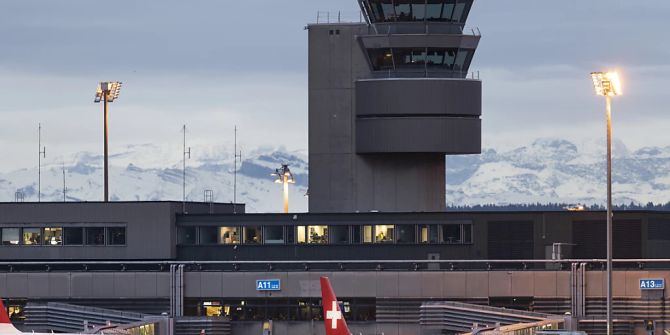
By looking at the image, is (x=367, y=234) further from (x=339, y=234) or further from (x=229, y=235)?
(x=229, y=235)

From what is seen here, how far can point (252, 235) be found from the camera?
415 feet

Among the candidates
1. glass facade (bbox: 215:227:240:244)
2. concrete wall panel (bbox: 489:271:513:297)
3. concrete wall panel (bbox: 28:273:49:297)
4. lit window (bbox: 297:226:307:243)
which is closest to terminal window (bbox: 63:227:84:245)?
concrete wall panel (bbox: 28:273:49:297)

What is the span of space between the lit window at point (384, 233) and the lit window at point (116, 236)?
17545 millimetres

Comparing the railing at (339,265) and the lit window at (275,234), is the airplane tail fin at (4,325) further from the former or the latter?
the lit window at (275,234)

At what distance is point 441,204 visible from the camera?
468 ft

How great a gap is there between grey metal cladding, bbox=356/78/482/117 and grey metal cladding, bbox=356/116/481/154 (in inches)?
24.8

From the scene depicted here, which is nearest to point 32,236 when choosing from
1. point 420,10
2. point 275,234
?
point 275,234

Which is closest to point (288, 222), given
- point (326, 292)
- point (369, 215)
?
point (369, 215)

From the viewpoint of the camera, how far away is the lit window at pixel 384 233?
126 meters

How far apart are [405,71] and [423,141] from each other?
563cm

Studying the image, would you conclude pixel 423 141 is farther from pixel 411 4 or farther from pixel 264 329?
pixel 264 329

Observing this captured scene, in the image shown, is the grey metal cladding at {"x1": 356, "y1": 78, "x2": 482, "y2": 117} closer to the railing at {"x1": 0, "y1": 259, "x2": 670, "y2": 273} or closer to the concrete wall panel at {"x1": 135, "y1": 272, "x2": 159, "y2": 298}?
the railing at {"x1": 0, "y1": 259, "x2": 670, "y2": 273}

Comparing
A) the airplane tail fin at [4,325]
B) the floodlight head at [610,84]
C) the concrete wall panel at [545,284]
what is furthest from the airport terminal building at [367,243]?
the floodlight head at [610,84]

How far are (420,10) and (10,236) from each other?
117ft
